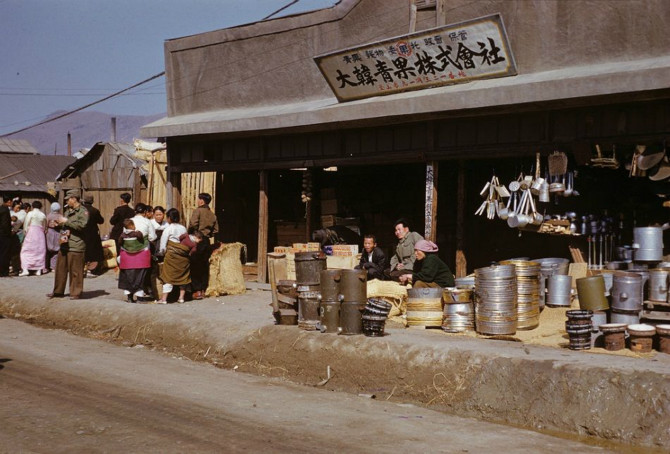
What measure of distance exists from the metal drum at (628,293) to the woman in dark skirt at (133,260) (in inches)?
347

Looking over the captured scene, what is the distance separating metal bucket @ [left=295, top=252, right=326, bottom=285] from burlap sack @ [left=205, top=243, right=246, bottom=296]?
4.68 m

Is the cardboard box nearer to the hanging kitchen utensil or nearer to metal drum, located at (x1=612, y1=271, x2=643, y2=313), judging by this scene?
the hanging kitchen utensil

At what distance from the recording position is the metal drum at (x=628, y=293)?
10891mm

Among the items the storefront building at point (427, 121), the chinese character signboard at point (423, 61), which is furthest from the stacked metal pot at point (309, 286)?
the chinese character signboard at point (423, 61)

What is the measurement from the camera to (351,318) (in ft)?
36.6

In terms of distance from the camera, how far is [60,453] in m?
6.55

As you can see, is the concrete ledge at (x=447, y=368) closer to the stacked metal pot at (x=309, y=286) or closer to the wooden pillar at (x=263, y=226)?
the stacked metal pot at (x=309, y=286)

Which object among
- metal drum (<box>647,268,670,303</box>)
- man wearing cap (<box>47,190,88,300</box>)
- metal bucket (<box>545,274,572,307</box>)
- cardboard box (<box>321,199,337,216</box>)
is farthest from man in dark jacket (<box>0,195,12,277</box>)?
metal drum (<box>647,268,670,303</box>)

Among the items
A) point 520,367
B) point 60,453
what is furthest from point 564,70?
point 60,453

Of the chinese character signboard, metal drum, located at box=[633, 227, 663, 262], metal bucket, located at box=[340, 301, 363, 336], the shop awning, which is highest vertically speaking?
the chinese character signboard

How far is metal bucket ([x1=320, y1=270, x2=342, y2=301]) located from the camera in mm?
11211

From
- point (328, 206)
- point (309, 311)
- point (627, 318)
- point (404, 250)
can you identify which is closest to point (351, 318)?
point (309, 311)

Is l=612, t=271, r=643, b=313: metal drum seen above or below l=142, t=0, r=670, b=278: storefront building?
below

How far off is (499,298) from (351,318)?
210cm
